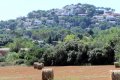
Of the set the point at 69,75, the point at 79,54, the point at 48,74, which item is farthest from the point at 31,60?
the point at 48,74

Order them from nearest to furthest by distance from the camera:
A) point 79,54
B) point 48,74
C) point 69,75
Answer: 1. point 48,74
2. point 69,75
3. point 79,54

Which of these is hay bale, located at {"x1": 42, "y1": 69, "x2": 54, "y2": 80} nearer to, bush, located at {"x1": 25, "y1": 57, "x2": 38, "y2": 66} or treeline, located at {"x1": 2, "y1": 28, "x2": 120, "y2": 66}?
treeline, located at {"x1": 2, "y1": 28, "x2": 120, "y2": 66}

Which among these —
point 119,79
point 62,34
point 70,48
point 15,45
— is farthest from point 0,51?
point 119,79

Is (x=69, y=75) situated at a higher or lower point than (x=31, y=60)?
higher

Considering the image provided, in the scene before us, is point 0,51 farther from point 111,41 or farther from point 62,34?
point 62,34

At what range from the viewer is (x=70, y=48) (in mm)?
47719

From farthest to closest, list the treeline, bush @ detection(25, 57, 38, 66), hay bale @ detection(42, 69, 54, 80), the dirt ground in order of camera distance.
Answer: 1. bush @ detection(25, 57, 38, 66)
2. the treeline
3. the dirt ground
4. hay bale @ detection(42, 69, 54, 80)

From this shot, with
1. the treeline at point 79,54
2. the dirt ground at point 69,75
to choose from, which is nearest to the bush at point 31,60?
the treeline at point 79,54

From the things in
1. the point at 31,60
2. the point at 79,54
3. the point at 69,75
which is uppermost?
the point at 69,75

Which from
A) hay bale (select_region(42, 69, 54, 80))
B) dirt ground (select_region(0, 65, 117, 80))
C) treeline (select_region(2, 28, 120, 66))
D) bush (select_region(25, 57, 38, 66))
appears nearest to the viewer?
hay bale (select_region(42, 69, 54, 80))

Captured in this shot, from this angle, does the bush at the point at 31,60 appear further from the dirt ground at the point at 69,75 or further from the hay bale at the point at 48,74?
the hay bale at the point at 48,74

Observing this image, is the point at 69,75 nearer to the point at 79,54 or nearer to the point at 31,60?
the point at 79,54

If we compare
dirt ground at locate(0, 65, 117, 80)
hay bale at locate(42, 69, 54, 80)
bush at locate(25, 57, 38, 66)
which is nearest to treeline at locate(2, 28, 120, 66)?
bush at locate(25, 57, 38, 66)

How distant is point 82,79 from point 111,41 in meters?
27.8
